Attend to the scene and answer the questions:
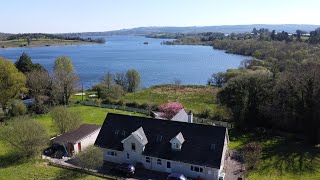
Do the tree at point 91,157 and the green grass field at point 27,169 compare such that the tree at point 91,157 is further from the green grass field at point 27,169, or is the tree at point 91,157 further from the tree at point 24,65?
Result: the tree at point 24,65

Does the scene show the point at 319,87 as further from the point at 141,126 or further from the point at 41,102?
the point at 41,102

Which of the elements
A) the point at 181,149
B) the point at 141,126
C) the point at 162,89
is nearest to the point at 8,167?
the point at 141,126

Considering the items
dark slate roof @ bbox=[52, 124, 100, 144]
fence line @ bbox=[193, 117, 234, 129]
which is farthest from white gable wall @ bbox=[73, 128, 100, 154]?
fence line @ bbox=[193, 117, 234, 129]

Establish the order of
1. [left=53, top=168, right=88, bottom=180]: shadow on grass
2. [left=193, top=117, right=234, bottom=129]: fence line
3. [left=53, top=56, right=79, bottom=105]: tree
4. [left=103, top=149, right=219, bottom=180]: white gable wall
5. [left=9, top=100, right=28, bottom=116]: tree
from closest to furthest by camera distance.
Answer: [left=103, top=149, right=219, bottom=180]: white gable wall
[left=53, top=168, right=88, bottom=180]: shadow on grass
[left=193, top=117, right=234, bottom=129]: fence line
[left=9, top=100, right=28, bottom=116]: tree
[left=53, top=56, right=79, bottom=105]: tree

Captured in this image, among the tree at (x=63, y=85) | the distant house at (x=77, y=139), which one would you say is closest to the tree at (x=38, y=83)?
the tree at (x=63, y=85)

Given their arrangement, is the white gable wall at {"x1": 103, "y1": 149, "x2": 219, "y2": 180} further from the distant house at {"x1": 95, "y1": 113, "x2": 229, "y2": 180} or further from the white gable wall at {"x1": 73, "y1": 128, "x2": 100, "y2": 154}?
the white gable wall at {"x1": 73, "y1": 128, "x2": 100, "y2": 154}
